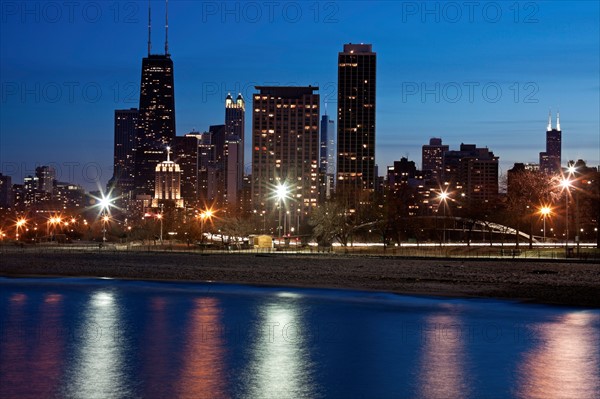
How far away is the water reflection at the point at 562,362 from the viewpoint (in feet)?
65.1

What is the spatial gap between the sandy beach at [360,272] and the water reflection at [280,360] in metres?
14.5

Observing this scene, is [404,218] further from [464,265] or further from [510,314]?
[510,314]

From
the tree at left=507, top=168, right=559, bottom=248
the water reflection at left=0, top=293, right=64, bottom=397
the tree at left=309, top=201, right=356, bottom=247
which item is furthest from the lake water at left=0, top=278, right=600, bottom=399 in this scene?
the tree at left=309, top=201, right=356, bottom=247

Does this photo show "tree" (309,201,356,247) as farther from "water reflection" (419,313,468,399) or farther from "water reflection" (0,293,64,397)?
"water reflection" (419,313,468,399)

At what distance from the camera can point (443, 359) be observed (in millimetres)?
24125

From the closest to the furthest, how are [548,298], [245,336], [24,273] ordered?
[245,336], [548,298], [24,273]

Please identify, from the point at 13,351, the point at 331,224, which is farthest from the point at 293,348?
the point at 331,224

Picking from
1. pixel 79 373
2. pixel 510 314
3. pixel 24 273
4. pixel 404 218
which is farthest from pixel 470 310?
pixel 404 218

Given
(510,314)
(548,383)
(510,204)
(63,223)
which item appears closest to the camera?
(548,383)

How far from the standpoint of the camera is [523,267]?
194ft

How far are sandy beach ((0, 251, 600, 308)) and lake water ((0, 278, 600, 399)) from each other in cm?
512

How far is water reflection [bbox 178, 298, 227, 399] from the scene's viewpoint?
1973 centimetres

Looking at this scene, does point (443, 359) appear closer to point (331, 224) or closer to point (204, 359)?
point (204, 359)

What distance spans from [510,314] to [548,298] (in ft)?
23.4
